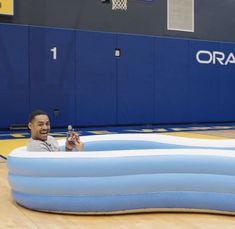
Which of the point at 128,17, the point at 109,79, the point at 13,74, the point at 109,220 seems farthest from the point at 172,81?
the point at 109,220

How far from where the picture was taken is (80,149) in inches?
142

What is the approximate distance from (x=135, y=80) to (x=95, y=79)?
1.14m

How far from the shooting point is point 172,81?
37.7ft

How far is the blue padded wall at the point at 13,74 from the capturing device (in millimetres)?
9344

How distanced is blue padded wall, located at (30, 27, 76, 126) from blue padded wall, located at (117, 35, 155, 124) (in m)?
1.35

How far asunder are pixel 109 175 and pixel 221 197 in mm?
846

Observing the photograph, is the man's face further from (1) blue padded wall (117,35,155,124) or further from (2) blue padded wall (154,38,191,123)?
(2) blue padded wall (154,38,191,123)

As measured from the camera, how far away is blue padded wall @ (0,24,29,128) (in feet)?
30.7

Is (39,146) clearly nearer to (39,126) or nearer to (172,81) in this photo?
(39,126)

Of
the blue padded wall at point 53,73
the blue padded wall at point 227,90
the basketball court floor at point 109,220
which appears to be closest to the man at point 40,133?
the basketball court floor at point 109,220

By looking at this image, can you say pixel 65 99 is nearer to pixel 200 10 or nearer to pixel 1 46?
pixel 1 46

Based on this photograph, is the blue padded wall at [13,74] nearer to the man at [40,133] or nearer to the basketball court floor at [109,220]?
the man at [40,133]

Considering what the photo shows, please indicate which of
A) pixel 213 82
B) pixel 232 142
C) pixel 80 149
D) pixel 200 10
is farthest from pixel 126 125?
pixel 80 149

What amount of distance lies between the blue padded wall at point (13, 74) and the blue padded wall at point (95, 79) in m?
1.32
